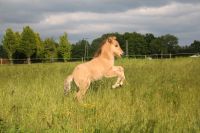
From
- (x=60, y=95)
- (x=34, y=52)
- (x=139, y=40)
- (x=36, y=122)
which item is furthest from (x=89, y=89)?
(x=139, y=40)

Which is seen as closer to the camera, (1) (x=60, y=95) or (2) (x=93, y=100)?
(2) (x=93, y=100)

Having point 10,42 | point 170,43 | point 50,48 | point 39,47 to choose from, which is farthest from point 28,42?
point 170,43

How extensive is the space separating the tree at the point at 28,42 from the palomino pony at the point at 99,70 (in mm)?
66809

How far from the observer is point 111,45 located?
12734 mm

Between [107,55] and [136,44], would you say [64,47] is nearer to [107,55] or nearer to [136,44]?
[136,44]

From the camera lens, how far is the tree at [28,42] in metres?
78.3

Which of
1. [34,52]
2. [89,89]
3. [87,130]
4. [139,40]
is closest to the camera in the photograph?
[87,130]

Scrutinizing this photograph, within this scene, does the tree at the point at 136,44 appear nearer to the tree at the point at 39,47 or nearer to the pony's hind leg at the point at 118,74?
the tree at the point at 39,47

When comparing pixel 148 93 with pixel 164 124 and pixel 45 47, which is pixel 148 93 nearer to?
pixel 164 124

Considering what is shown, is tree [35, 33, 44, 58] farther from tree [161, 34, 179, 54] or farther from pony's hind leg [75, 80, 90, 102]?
pony's hind leg [75, 80, 90, 102]

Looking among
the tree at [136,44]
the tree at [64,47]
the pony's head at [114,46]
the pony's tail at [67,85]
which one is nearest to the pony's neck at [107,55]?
the pony's head at [114,46]

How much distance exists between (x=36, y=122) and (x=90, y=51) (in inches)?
3577

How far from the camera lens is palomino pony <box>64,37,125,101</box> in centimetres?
1117

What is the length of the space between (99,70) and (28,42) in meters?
68.1
